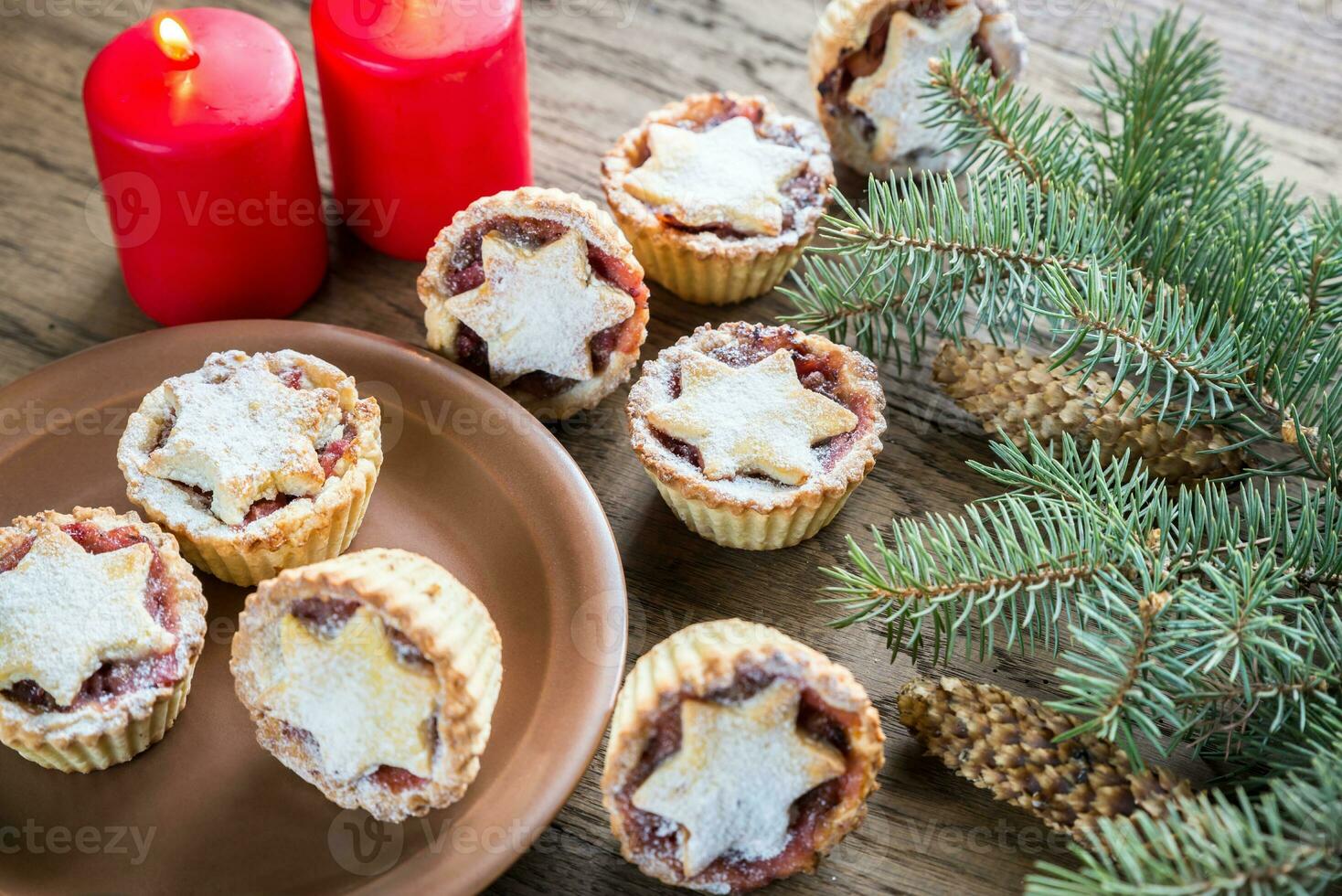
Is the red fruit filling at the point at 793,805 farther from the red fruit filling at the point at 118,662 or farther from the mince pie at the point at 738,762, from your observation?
the red fruit filling at the point at 118,662

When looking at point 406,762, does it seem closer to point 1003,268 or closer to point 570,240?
point 570,240

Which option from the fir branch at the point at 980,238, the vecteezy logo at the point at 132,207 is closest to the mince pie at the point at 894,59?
the fir branch at the point at 980,238

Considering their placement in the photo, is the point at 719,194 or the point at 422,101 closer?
the point at 422,101

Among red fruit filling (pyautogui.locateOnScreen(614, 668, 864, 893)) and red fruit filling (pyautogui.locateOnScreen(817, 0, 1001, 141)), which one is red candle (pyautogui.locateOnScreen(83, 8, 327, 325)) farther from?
red fruit filling (pyautogui.locateOnScreen(614, 668, 864, 893))
